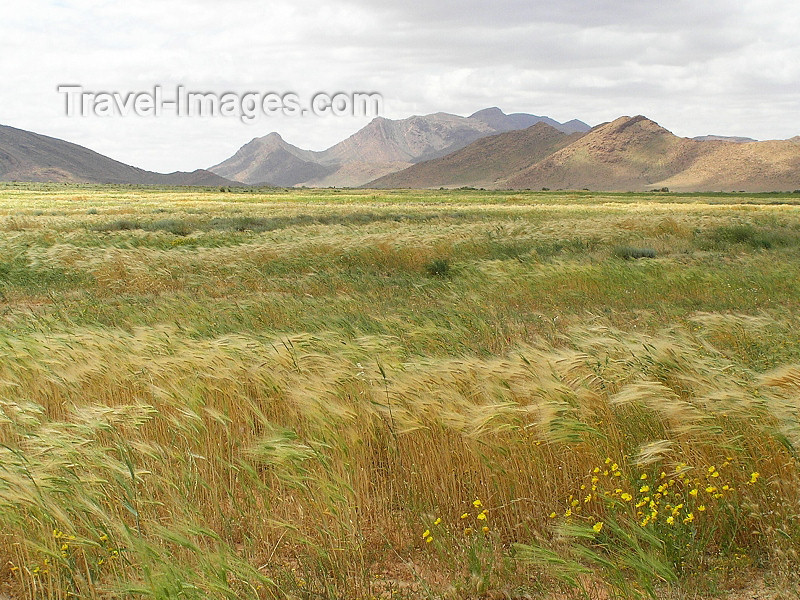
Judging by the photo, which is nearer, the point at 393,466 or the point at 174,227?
the point at 393,466

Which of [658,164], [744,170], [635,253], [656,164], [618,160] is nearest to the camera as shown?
[635,253]

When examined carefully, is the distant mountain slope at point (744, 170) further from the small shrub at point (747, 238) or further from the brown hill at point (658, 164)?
the small shrub at point (747, 238)

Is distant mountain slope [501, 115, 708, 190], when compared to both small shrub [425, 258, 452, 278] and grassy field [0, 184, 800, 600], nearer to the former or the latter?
small shrub [425, 258, 452, 278]

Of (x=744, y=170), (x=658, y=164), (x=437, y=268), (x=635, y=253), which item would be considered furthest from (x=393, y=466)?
(x=658, y=164)

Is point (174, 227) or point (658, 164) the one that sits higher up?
point (658, 164)

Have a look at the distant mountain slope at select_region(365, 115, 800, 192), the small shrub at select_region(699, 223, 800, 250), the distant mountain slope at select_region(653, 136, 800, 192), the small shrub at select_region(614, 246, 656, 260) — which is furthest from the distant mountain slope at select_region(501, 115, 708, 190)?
the small shrub at select_region(614, 246, 656, 260)

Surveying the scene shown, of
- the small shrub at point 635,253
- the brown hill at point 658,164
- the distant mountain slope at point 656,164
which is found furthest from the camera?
the distant mountain slope at point 656,164

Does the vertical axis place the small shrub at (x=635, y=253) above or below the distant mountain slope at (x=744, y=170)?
below

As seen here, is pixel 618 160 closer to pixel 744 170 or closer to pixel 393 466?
pixel 744 170

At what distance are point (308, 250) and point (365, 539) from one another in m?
13.4

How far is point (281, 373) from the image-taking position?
443 centimetres

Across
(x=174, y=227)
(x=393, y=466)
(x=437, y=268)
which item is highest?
(x=174, y=227)

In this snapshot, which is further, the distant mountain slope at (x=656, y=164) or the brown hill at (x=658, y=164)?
the distant mountain slope at (x=656, y=164)

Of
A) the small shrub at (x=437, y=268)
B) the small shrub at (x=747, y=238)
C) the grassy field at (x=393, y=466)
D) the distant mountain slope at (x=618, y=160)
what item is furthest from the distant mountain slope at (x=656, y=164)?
the grassy field at (x=393, y=466)
